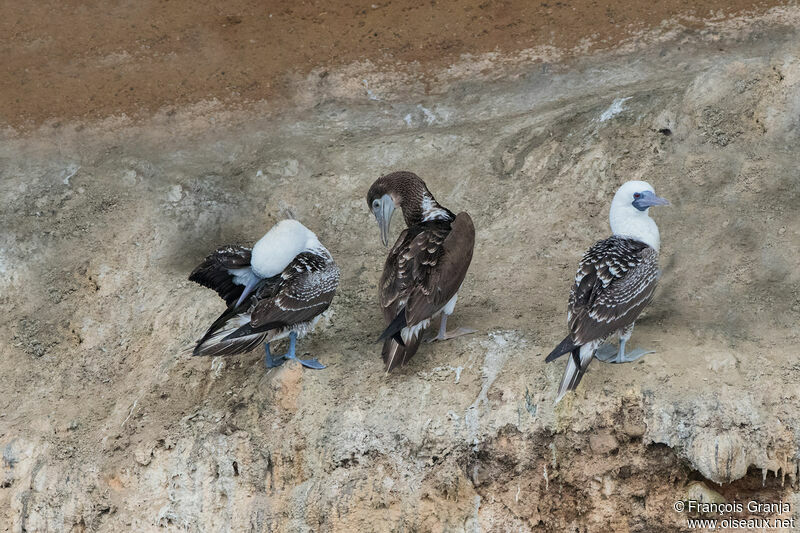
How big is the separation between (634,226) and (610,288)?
97 centimetres

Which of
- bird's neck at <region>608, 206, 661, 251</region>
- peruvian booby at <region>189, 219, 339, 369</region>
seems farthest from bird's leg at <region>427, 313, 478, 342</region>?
bird's neck at <region>608, 206, 661, 251</region>

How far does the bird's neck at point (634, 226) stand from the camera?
7883 mm

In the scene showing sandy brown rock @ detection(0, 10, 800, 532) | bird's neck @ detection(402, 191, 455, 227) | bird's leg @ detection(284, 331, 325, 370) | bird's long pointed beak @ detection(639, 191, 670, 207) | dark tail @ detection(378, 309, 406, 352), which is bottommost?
sandy brown rock @ detection(0, 10, 800, 532)

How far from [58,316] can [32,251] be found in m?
1.02

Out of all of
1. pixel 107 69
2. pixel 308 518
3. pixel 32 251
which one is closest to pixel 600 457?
pixel 308 518

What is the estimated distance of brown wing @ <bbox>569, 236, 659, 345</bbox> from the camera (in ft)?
22.8

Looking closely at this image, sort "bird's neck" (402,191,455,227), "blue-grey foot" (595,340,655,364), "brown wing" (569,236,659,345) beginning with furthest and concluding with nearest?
"bird's neck" (402,191,455,227), "blue-grey foot" (595,340,655,364), "brown wing" (569,236,659,345)

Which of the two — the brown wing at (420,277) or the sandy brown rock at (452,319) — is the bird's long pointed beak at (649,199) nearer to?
the sandy brown rock at (452,319)

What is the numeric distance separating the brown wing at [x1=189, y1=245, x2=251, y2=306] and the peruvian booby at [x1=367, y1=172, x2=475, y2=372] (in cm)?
125

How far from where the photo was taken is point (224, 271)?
8.13 meters

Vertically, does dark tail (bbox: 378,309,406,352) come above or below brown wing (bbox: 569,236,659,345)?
below

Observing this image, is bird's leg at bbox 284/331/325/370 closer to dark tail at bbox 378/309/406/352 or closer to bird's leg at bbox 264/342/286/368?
bird's leg at bbox 264/342/286/368

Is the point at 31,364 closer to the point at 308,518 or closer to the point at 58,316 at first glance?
the point at 58,316

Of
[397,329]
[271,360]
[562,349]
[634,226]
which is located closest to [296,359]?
[271,360]
